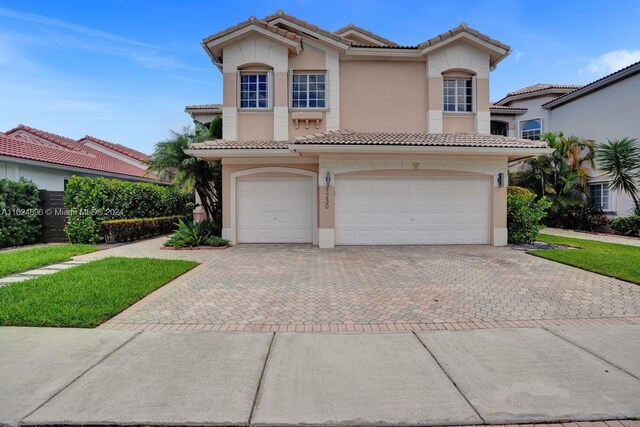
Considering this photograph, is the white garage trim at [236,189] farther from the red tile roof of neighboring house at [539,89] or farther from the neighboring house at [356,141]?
the red tile roof of neighboring house at [539,89]

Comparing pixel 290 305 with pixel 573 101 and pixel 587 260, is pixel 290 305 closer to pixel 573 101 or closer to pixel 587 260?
pixel 587 260

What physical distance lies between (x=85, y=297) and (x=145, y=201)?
10047mm

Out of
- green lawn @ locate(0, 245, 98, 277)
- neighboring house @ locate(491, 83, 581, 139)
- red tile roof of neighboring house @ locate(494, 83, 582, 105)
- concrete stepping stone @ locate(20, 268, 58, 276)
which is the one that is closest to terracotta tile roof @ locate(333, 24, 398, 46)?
neighboring house @ locate(491, 83, 581, 139)

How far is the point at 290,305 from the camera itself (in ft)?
18.6

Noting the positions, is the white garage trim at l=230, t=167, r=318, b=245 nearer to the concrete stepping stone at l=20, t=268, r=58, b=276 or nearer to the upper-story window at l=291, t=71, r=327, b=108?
the upper-story window at l=291, t=71, r=327, b=108

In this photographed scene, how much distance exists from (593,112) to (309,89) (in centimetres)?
1558

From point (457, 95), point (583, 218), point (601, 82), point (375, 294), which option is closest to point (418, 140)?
point (457, 95)

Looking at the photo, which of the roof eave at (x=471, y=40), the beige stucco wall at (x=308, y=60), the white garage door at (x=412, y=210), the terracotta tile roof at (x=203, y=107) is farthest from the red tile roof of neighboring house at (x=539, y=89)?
the terracotta tile roof at (x=203, y=107)

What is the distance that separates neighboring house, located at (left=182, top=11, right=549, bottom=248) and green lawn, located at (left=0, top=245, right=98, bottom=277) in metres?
4.70

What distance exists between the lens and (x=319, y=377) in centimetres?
336

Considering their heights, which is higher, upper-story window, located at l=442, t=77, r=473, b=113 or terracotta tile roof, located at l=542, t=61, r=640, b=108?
terracotta tile roof, located at l=542, t=61, r=640, b=108

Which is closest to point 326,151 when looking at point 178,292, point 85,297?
point 178,292

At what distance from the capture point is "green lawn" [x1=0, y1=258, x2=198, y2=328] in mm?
4844

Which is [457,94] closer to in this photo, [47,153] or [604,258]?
[604,258]
